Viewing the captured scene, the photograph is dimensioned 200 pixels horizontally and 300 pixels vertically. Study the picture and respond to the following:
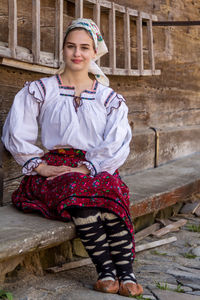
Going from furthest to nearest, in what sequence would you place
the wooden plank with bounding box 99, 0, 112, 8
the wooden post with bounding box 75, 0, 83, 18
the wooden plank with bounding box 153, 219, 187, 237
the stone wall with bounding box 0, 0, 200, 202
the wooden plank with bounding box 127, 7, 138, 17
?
the stone wall with bounding box 0, 0, 200, 202 → the wooden plank with bounding box 127, 7, 138, 17 → the wooden plank with bounding box 99, 0, 112, 8 → the wooden plank with bounding box 153, 219, 187, 237 → the wooden post with bounding box 75, 0, 83, 18

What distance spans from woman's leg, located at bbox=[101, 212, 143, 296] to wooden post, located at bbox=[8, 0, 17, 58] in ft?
4.18

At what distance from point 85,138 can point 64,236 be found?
0.67 m

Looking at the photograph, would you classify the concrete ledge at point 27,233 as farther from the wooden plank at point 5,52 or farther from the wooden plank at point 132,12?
the wooden plank at point 132,12

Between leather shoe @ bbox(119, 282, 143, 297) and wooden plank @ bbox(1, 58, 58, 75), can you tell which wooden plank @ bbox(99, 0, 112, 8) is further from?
leather shoe @ bbox(119, 282, 143, 297)

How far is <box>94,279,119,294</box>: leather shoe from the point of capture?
2574 mm

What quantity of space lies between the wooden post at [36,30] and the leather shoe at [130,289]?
1682 millimetres

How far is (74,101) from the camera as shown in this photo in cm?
302

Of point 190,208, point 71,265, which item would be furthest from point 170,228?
point 71,265

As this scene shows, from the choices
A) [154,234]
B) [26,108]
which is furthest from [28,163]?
[154,234]

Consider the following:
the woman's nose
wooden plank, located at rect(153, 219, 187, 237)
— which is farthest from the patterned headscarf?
wooden plank, located at rect(153, 219, 187, 237)

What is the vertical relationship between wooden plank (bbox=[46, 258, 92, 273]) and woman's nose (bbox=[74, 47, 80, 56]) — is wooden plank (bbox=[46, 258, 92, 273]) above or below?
below

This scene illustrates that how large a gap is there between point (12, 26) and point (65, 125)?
2.51 feet

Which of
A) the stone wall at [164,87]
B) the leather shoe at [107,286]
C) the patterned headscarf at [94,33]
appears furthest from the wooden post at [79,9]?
the leather shoe at [107,286]

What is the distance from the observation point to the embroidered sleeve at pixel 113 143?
114 inches
